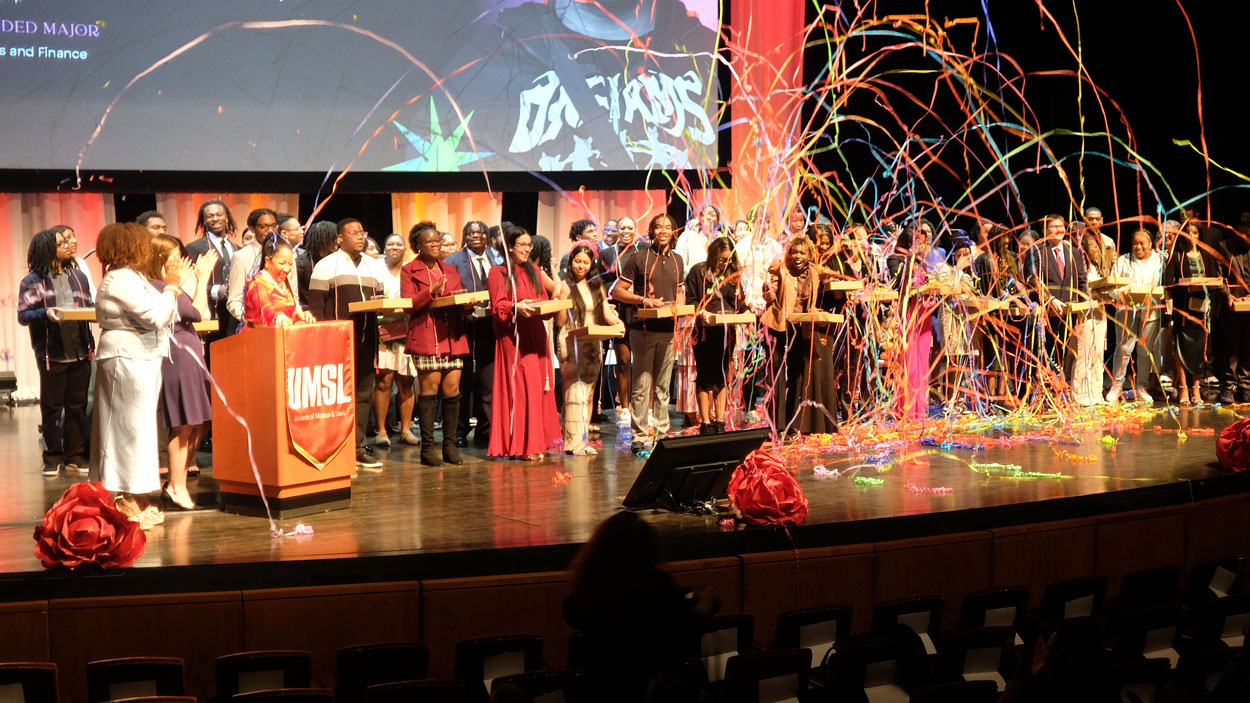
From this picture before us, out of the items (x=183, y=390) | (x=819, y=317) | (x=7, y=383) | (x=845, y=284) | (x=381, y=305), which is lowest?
(x=7, y=383)

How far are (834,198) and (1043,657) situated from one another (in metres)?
10.2

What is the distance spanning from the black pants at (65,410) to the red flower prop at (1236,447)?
6.40 metres

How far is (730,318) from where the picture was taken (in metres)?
7.30

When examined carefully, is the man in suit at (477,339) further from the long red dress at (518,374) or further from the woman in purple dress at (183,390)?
the woman in purple dress at (183,390)

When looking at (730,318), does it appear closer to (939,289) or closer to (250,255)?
(939,289)

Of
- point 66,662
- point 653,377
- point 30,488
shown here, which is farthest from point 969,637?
point 30,488

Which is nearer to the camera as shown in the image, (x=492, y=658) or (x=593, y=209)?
(x=492, y=658)

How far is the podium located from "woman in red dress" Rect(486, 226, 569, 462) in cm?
147

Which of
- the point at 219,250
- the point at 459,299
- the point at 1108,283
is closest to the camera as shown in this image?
the point at 459,299

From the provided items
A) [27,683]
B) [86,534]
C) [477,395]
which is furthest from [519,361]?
[27,683]

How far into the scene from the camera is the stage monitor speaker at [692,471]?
5184 millimetres

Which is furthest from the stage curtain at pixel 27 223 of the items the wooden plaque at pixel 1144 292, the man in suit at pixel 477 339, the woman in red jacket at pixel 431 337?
the wooden plaque at pixel 1144 292

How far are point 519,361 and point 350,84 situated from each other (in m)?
3.98

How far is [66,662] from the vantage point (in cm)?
409
